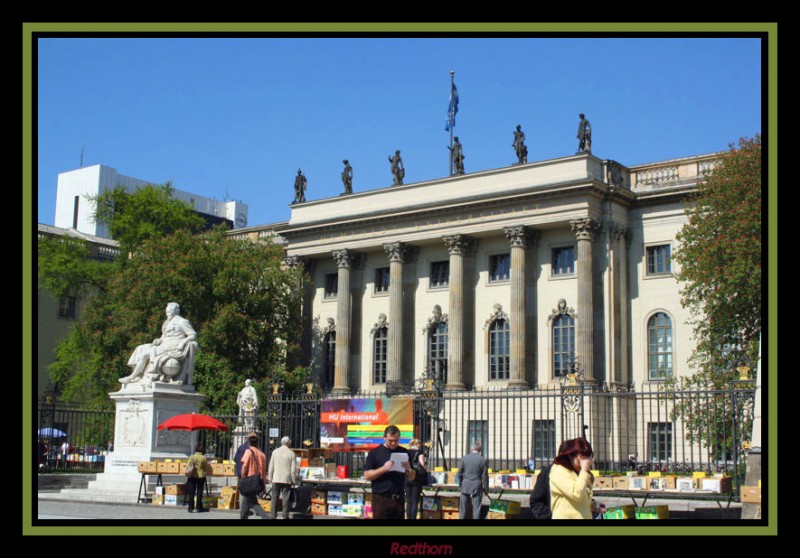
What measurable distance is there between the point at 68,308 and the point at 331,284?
1943 cm

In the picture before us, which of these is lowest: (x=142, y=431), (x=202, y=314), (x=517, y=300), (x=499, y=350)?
(x=142, y=431)

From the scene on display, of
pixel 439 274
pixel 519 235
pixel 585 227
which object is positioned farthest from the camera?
pixel 439 274

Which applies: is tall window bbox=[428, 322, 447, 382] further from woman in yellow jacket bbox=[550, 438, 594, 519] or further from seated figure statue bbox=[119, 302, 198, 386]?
woman in yellow jacket bbox=[550, 438, 594, 519]

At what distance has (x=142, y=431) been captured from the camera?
75.2ft

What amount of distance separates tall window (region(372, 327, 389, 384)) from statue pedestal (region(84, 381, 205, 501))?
Result: 111 ft

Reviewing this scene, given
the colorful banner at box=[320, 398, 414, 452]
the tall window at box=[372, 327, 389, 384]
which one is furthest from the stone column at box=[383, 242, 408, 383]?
the colorful banner at box=[320, 398, 414, 452]

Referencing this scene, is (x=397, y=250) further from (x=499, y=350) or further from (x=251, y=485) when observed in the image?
(x=251, y=485)

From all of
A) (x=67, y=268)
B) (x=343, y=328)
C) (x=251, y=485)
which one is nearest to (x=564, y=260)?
(x=343, y=328)

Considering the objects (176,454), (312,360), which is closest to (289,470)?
(176,454)

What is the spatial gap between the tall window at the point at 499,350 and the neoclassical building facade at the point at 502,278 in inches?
3.0

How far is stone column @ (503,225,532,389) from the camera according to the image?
5034cm

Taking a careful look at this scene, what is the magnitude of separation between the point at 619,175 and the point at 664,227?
3.63 meters

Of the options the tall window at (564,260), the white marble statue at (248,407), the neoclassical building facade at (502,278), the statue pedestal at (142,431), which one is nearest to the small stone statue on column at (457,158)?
the neoclassical building facade at (502,278)

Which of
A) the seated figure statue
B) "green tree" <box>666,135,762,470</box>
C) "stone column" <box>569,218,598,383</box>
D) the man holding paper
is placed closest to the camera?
the man holding paper
